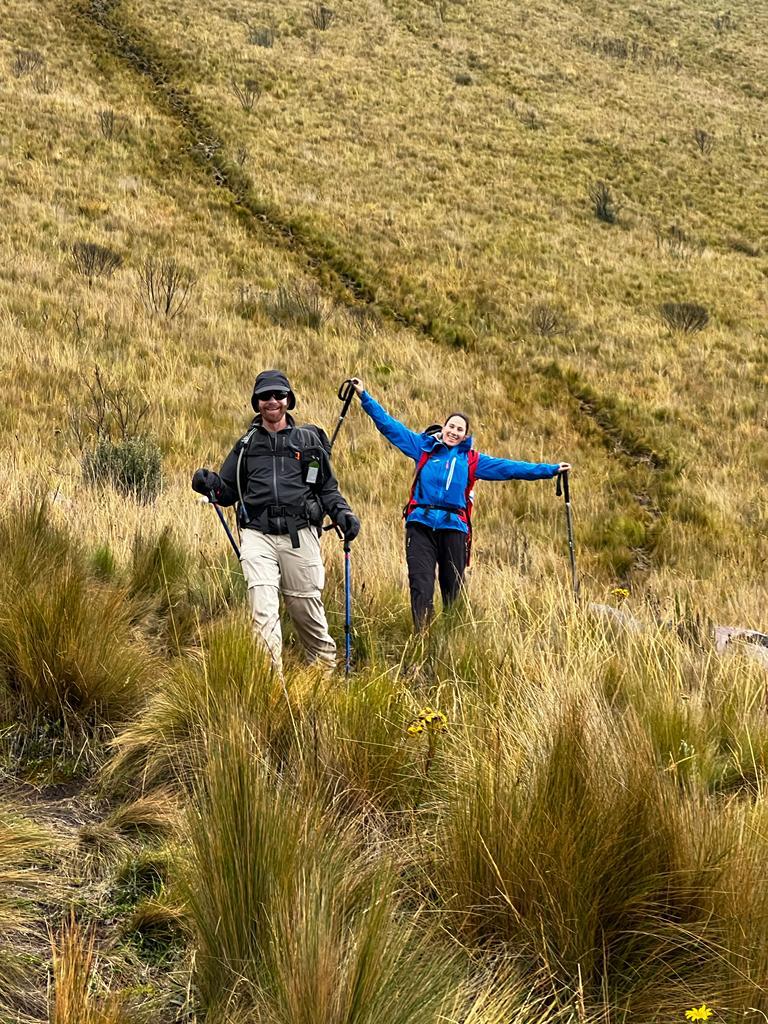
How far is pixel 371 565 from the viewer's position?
659 centimetres

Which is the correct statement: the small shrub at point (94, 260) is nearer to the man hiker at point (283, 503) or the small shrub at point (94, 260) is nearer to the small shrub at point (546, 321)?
the small shrub at point (546, 321)

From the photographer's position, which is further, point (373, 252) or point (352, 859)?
point (373, 252)

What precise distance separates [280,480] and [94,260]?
1385cm

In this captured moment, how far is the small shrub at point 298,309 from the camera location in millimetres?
16750

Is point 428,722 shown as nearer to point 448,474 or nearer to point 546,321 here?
point 448,474

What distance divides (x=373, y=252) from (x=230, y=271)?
4.53 metres

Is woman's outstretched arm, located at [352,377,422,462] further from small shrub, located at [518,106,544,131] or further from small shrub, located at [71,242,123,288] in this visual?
small shrub, located at [518,106,544,131]

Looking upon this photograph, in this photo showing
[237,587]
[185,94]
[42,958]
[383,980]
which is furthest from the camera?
[185,94]

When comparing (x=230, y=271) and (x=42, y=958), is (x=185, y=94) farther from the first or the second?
(x=42, y=958)

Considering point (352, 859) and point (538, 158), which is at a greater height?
point (538, 158)

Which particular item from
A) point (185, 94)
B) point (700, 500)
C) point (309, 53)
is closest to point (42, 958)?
point (700, 500)

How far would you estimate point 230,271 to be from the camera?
18.9 m

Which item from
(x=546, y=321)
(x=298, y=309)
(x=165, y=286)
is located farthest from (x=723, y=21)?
(x=165, y=286)

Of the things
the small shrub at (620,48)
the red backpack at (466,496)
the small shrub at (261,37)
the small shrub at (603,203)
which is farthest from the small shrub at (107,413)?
the small shrub at (620,48)
